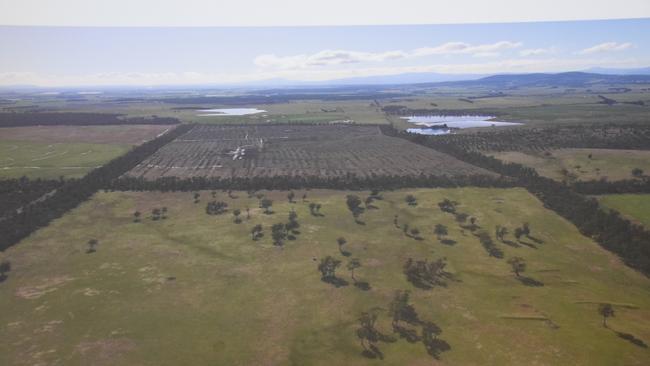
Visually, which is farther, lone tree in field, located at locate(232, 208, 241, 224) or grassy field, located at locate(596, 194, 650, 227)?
lone tree in field, located at locate(232, 208, 241, 224)

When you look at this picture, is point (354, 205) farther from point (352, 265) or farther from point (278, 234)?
point (352, 265)

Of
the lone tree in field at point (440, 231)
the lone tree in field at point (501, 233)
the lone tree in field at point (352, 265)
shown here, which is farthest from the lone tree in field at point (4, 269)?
the lone tree in field at point (501, 233)

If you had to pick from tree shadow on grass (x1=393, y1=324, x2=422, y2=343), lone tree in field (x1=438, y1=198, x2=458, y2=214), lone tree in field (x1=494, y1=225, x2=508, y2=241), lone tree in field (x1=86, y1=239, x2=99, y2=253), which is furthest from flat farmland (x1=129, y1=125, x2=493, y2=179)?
tree shadow on grass (x1=393, y1=324, x2=422, y2=343)

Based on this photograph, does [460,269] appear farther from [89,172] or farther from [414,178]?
[89,172]

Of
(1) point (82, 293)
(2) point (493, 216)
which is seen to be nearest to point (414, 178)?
(2) point (493, 216)

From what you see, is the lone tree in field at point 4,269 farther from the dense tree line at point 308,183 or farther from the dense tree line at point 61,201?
the dense tree line at point 308,183

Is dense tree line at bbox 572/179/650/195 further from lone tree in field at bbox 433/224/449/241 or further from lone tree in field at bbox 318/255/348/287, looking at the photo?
lone tree in field at bbox 318/255/348/287

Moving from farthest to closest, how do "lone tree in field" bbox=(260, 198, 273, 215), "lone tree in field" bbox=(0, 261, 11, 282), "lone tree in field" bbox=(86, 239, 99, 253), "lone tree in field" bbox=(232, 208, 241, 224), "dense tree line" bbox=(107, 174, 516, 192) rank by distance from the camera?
1. "dense tree line" bbox=(107, 174, 516, 192)
2. "lone tree in field" bbox=(260, 198, 273, 215)
3. "lone tree in field" bbox=(232, 208, 241, 224)
4. "lone tree in field" bbox=(86, 239, 99, 253)
5. "lone tree in field" bbox=(0, 261, 11, 282)

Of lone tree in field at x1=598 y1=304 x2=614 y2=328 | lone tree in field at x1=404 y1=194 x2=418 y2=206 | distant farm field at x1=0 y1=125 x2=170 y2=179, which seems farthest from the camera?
distant farm field at x1=0 y1=125 x2=170 y2=179
